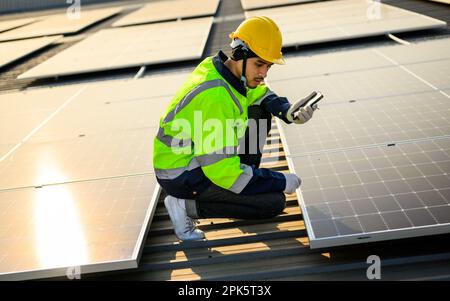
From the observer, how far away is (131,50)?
10.0 meters

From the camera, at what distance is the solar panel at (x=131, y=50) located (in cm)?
868

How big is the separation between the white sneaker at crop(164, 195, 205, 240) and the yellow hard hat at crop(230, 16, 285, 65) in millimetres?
1252

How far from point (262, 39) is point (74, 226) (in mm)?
1943

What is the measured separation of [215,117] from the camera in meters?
3.02

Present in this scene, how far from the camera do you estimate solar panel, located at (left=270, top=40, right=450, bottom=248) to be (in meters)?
2.91

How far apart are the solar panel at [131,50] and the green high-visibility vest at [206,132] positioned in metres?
5.52

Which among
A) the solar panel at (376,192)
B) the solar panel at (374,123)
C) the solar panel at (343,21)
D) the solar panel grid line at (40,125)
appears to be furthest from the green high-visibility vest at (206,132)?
the solar panel at (343,21)

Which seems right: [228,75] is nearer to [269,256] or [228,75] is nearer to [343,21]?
[269,256]

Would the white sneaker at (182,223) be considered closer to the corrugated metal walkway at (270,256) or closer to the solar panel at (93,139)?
the corrugated metal walkway at (270,256)

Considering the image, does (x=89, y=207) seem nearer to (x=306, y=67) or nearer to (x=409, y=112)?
(x=409, y=112)

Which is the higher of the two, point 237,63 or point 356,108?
point 237,63

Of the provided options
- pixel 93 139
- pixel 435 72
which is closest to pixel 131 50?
pixel 93 139
